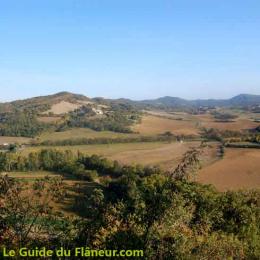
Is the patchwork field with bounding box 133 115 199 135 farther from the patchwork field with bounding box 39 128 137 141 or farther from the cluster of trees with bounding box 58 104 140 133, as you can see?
the patchwork field with bounding box 39 128 137 141

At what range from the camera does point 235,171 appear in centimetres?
8094

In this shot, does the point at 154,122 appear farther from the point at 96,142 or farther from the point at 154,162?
the point at 154,162

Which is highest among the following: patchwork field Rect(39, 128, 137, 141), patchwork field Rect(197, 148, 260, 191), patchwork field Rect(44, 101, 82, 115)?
patchwork field Rect(44, 101, 82, 115)

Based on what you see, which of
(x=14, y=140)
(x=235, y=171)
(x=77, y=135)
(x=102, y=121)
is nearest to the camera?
(x=235, y=171)

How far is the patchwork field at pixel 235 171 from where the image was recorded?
72.4m

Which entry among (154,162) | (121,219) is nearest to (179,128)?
(154,162)

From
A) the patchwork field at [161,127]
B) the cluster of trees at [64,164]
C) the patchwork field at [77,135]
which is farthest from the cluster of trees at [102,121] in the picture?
the cluster of trees at [64,164]

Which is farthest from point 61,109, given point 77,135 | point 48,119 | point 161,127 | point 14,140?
point 14,140

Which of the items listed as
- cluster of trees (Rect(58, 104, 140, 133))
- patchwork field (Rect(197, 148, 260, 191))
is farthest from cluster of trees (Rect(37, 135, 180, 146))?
patchwork field (Rect(197, 148, 260, 191))

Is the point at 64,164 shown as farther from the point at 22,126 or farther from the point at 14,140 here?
the point at 22,126

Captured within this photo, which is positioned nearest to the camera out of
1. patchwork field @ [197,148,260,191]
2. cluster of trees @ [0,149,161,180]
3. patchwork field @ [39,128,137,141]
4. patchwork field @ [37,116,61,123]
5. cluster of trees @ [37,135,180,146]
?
patchwork field @ [197,148,260,191]

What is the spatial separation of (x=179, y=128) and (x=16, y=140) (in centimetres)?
5047

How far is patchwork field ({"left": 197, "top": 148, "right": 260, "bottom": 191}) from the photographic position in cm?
7240

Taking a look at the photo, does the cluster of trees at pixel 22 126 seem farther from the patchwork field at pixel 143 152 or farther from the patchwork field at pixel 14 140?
the patchwork field at pixel 143 152
